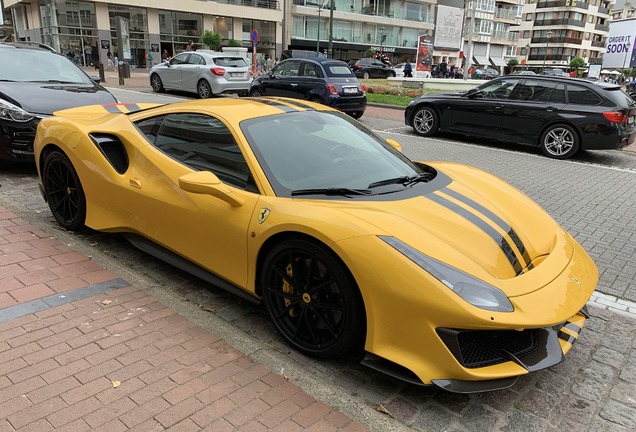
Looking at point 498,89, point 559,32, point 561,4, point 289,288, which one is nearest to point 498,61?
point 559,32

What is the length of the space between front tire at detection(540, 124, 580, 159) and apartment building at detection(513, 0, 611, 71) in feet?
293

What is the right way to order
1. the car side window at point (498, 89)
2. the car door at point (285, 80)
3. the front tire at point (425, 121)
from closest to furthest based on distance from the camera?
1. the car side window at point (498, 89)
2. the front tire at point (425, 121)
3. the car door at point (285, 80)

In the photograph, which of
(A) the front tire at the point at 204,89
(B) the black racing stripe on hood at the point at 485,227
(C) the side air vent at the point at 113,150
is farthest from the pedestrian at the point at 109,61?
(B) the black racing stripe on hood at the point at 485,227

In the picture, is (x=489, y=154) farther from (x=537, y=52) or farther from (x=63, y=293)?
(x=537, y=52)

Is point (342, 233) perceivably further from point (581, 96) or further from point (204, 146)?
point (581, 96)

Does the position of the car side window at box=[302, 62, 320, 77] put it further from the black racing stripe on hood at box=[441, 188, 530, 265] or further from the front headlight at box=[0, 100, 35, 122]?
the black racing stripe on hood at box=[441, 188, 530, 265]

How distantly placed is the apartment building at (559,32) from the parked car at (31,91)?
94.9 metres

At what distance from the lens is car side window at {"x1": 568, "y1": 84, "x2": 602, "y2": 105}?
9.50 m

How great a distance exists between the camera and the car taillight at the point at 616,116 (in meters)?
9.21

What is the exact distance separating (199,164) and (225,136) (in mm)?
295

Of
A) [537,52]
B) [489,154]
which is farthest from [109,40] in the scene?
[537,52]

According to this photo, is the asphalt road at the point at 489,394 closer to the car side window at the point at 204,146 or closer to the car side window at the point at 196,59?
the car side window at the point at 204,146

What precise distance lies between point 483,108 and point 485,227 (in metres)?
8.52

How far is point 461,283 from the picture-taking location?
239 centimetres
